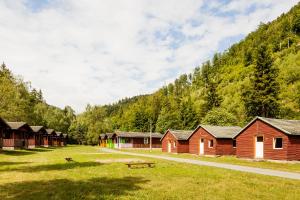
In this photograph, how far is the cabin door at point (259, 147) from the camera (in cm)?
3288

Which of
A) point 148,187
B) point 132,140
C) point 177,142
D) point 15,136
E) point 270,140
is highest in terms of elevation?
point 270,140

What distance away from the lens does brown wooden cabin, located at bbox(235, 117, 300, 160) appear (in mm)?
29766

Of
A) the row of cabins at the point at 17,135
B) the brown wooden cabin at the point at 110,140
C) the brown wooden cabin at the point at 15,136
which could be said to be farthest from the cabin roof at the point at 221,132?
the brown wooden cabin at the point at 110,140

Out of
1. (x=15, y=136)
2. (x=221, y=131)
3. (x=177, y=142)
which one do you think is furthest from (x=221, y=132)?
(x=15, y=136)

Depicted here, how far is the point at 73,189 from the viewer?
1475 centimetres

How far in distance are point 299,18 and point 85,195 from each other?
14247cm

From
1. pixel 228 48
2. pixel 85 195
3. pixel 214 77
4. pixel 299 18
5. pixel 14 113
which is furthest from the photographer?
pixel 228 48

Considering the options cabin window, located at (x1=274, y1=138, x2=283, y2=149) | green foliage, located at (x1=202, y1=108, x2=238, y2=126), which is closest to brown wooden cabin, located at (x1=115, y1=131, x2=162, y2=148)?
green foliage, located at (x1=202, y1=108, x2=238, y2=126)

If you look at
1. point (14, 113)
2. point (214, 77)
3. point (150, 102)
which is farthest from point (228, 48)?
point (14, 113)

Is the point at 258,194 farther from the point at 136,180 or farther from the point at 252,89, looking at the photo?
the point at 252,89

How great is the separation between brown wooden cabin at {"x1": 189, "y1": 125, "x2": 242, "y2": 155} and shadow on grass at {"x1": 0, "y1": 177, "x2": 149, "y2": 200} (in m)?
25.5

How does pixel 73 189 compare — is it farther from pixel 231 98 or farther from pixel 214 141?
pixel 231 98

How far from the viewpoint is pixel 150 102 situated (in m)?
Result: 140

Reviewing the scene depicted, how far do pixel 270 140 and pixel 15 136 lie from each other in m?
42.6
